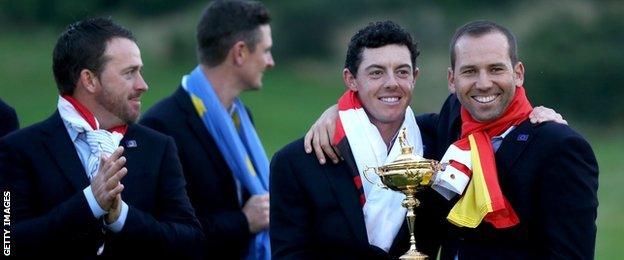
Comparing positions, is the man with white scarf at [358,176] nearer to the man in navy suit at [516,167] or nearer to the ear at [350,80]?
the ear at [350,80]

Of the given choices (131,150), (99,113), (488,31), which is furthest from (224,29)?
(488,31)

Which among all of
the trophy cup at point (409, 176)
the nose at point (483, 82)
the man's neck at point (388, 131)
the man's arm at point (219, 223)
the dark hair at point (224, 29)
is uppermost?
the dark hair at point (224, 29)

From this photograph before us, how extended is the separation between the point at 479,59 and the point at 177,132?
2.49 metres

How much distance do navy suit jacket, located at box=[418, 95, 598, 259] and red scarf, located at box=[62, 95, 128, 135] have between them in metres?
1.67

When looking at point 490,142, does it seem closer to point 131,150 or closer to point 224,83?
point 131,150

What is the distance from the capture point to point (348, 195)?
7062 millimetres

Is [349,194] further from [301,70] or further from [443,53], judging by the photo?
[301,70]

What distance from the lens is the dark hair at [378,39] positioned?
723 centimetres

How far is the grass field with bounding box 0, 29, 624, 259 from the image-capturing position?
35.2 meters

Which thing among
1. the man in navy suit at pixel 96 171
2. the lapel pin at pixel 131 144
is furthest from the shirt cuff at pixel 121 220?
the lapel pin at pixel 131 144

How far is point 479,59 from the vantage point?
266 inches

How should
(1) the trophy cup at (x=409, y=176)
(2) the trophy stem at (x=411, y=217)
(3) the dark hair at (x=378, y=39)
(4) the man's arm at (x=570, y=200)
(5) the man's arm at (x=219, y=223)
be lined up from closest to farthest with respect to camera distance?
1. (4) the man's arm at (x=570, y=200)
2. (1) the trophy cup at (x=409, y=176)
3. (2) the trophy stem at (x=411, y=217)
4. (3) the dark hair at (x=378, y=39)
5. (5) the man's arm at (x=219, y=223)

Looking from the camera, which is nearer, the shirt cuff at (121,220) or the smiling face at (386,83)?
the shirt cuff at (121,220)

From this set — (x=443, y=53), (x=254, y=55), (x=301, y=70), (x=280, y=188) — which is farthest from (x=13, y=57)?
(x=280, y=188)
